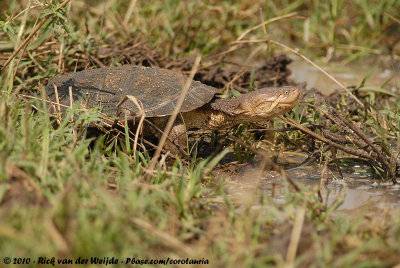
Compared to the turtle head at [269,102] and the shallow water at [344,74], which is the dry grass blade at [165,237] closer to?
the turtle head at [269,102]

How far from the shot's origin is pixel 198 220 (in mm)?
2523

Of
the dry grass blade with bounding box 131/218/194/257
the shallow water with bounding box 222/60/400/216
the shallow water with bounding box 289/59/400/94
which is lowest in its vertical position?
the shallow water with bounding box 289/59/400/94

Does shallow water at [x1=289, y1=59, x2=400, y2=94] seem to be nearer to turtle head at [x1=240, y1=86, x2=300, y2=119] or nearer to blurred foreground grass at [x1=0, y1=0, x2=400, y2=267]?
turtle head at [x1=240, y1=86, x2=300, y2=119]

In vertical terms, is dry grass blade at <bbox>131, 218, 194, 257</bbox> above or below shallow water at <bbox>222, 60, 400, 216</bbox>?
above

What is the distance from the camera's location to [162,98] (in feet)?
12.1

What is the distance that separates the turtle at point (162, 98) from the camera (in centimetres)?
364

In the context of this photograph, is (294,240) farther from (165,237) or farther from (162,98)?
(162,98)

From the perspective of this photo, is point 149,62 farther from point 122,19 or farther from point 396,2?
point 396,2

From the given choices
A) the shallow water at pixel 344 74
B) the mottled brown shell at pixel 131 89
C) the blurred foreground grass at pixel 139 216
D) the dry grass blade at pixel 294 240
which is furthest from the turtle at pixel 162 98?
the shallow water at pixel 344 74

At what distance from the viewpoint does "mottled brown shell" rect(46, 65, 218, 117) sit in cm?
364

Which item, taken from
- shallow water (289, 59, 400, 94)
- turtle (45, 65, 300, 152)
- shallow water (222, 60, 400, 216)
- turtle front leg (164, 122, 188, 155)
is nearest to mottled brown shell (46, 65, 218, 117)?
turtle (45, 65, 300, 152)

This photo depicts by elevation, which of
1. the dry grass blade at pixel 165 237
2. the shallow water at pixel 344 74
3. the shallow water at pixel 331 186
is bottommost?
the shallow water at pixel 344 74

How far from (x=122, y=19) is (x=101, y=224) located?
4039mm

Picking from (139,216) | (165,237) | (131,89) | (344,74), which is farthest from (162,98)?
(344,74)
